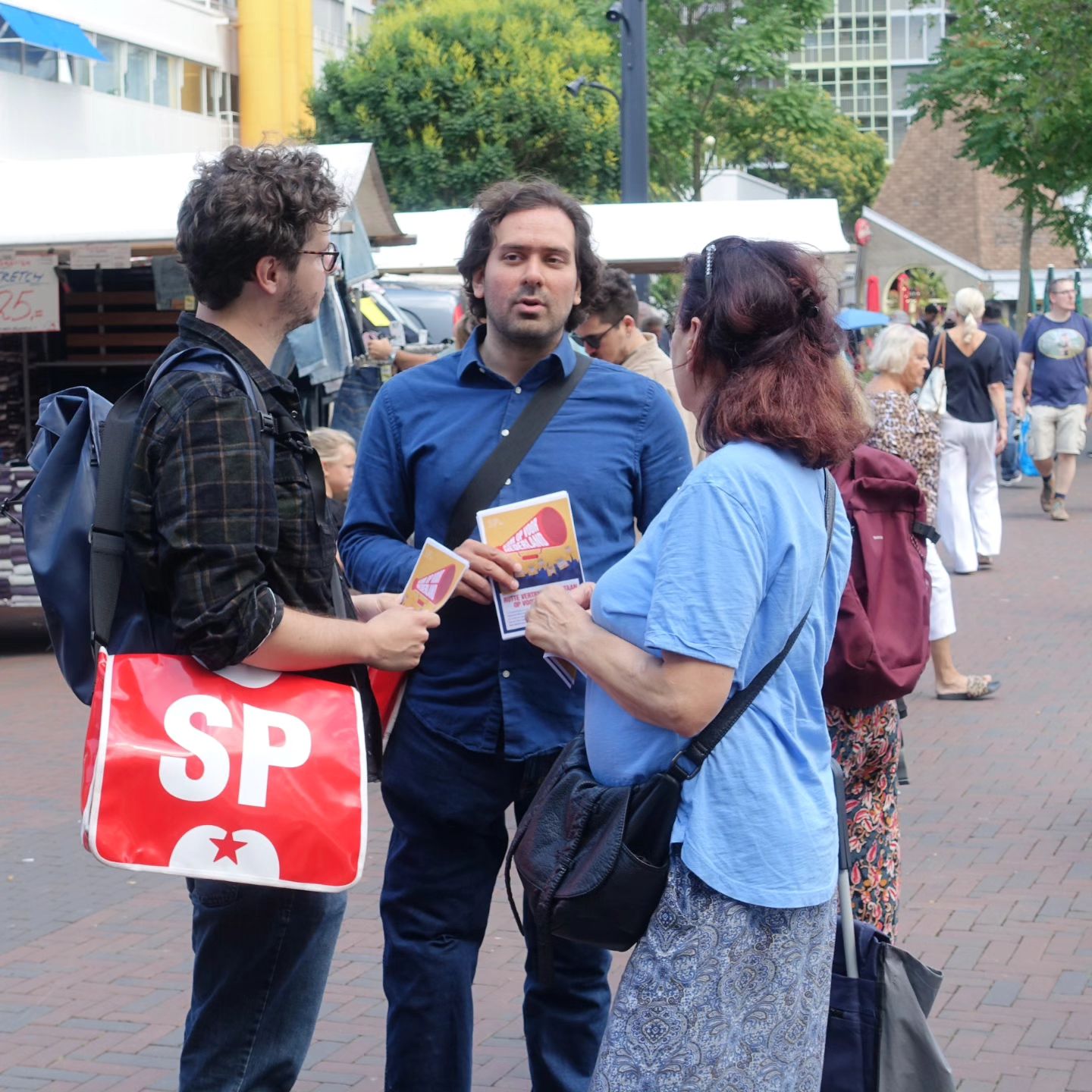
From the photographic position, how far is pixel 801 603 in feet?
8.07

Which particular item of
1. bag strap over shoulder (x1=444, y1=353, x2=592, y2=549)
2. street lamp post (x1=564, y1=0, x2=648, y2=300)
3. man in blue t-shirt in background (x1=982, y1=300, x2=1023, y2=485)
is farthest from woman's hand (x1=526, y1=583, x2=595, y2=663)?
man in blue t-shirt in background (x1=982, y1=300, x2=1023, y2=485)

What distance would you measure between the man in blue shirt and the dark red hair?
31.5 inches

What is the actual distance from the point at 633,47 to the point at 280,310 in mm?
11395

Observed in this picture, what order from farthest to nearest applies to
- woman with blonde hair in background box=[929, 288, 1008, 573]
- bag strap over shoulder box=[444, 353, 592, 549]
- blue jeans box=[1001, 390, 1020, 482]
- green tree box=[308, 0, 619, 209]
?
1. green tree box=[308, 0, 619, 209]
2. blue jeans box=[1001, 390, 1020, 482]
3. woman with blonde hair in background box=[929, 288, 1008, 573]
4. bag strap over shoulder box=[444, 353, 592, 549]

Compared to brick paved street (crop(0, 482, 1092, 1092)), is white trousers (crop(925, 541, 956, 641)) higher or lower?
higher

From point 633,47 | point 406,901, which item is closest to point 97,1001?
point 406,901

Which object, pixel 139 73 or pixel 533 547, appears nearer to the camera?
pixel 533 547

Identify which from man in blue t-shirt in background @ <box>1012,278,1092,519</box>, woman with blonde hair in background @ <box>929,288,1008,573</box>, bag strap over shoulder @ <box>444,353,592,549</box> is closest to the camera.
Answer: bag strap over shoulder @ <box>444,353,592,549</box>

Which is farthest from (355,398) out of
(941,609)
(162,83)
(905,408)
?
(162,83)

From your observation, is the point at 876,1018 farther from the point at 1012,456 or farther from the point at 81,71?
the point at 81,71

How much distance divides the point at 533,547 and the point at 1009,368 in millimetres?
13606

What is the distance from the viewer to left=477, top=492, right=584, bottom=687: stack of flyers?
3.09 meters

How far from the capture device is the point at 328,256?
2.80 meters

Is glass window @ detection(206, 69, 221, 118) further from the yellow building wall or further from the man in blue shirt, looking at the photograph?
the man in blue shirt
